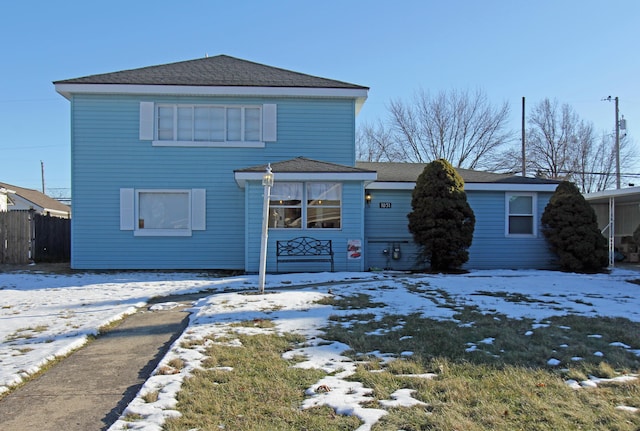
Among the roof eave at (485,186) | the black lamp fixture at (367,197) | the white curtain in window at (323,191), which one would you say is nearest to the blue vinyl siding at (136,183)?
the white curtain in window at (323,191)

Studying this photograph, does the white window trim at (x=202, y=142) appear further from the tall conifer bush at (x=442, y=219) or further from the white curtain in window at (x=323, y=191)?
the tall conifer bush at (x=442, y=219)

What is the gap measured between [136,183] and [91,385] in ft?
34.4

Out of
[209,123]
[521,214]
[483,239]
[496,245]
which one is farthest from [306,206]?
[521,214]

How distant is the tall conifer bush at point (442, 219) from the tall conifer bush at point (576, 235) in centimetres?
260

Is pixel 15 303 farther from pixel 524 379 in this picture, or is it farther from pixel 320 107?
pixel 320 107

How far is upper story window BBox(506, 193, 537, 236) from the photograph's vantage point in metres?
14.4

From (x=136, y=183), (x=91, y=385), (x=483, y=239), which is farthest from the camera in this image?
(x=483, y=239)

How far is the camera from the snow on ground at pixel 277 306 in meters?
3.84

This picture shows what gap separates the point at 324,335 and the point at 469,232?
8492 mm

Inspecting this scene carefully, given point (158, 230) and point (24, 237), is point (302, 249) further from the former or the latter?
point (24, 237)

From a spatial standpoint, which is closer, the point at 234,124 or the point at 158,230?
the point at 158,230

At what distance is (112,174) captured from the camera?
13664 mm

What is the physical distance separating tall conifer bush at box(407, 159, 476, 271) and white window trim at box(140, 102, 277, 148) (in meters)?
4.80

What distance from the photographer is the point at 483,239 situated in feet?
46.8
